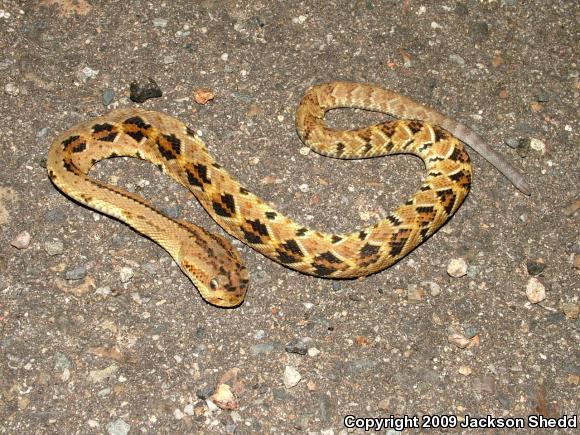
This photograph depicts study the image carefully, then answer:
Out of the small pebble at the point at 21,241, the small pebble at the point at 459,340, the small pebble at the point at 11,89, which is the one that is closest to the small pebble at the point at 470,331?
the small pebble at the point at 459,340

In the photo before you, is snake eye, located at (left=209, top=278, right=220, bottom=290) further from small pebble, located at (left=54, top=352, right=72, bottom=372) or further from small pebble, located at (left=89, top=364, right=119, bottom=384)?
small pebble, located at (left=54, top=352, right=72, bottom=372)

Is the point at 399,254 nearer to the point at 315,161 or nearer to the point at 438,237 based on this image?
the point at 438,237

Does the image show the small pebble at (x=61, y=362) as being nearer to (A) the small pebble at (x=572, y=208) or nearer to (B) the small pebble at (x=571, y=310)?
(B) the small pebble at (x=571, y=310)

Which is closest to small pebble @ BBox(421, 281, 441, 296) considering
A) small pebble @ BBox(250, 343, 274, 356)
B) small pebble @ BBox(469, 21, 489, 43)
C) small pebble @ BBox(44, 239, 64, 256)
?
small pebble @ BBox(250, 343, 274, 356)

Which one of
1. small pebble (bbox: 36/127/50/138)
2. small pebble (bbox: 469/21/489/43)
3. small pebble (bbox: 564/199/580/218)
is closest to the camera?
small pebble (bbox: 36/127/50/138)

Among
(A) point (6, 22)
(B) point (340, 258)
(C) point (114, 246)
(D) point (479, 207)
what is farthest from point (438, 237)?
(A) point (6, 22)

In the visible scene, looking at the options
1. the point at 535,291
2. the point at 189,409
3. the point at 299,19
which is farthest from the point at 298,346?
the point at 299,19
